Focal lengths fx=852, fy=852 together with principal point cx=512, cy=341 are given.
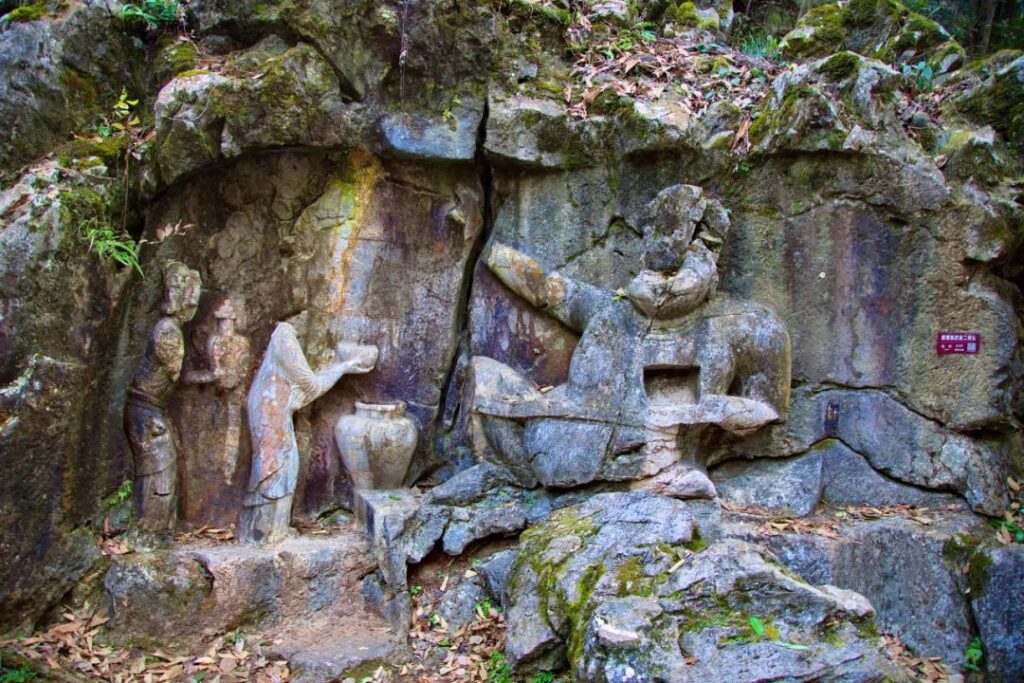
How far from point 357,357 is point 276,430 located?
28.7 inches

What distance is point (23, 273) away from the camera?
15.2ft

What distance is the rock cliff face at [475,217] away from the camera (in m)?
5.18

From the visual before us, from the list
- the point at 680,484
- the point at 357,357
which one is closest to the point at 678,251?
the point at 680,484

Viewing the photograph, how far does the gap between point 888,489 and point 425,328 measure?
3349 mm

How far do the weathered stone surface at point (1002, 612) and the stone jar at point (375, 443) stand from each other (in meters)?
3.66

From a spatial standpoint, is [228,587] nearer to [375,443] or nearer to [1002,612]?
[375,443]

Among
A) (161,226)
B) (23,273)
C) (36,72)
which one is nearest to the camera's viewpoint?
(23,273)

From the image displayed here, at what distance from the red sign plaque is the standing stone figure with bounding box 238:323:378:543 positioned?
13.2 ft

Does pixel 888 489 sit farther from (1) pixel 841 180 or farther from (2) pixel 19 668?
(2) pixel 19 668

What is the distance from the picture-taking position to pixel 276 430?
564 centimetres

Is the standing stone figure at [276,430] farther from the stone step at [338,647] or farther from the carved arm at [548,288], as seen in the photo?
the carved arm at [548,288]

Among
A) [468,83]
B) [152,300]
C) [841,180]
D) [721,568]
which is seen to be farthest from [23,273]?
[841,180]

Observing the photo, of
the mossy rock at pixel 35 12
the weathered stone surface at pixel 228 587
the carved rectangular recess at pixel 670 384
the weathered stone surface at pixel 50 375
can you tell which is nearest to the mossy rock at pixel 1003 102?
the carved rectangular recess at pixel 670 384

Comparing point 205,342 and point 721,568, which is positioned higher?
point 205,342
